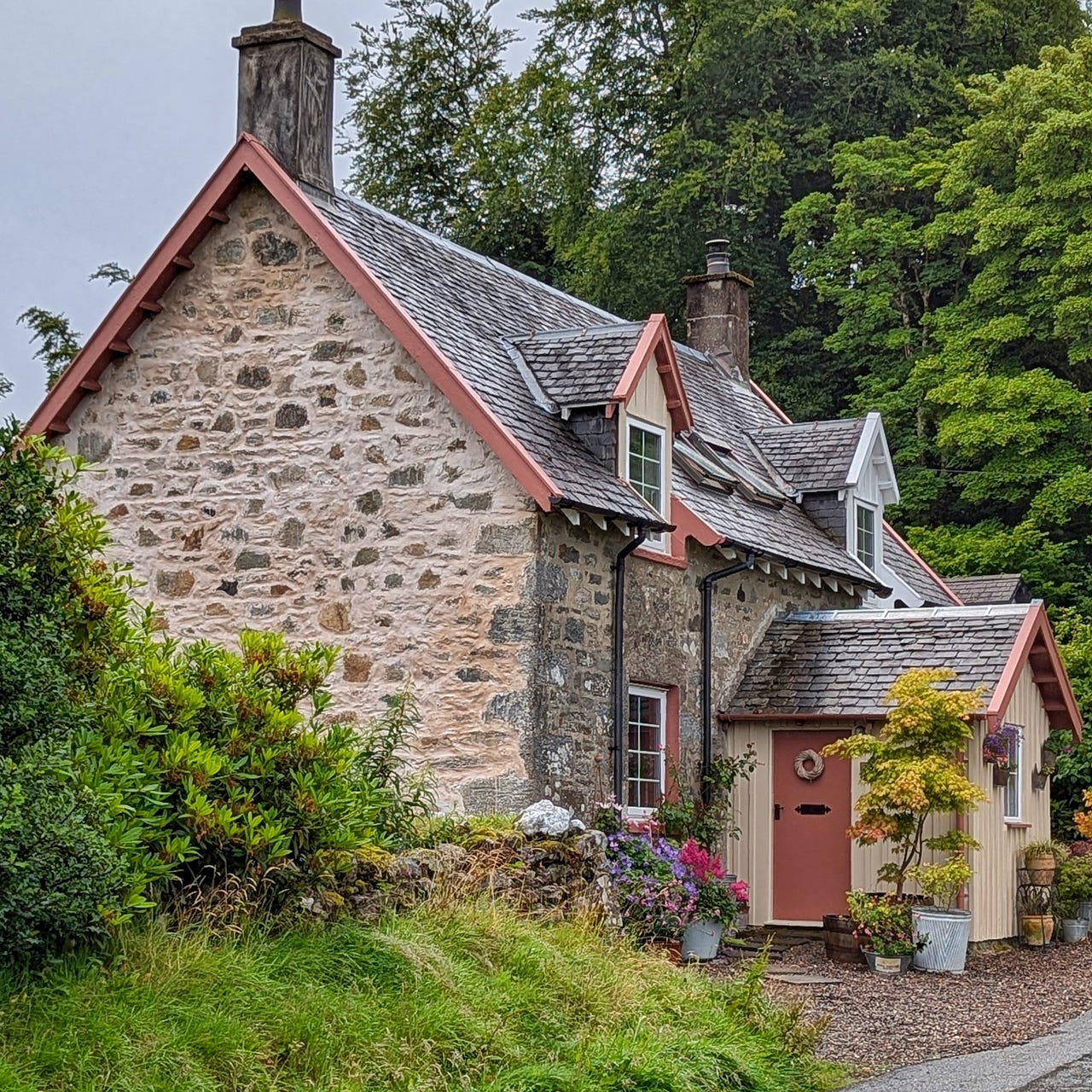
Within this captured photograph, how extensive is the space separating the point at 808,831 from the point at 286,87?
9527mm

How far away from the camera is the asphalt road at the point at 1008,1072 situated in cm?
943

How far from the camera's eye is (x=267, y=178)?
1598cm

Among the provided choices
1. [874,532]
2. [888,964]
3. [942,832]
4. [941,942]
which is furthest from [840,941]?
[874,532]

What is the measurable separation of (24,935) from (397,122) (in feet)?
117

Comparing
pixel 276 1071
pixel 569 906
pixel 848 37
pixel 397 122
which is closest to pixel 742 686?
pixel 569 906

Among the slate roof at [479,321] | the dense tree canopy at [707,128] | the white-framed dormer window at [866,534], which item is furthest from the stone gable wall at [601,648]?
the dense tree canopy at [707,128]

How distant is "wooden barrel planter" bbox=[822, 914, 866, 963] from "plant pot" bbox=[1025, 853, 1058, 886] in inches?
127

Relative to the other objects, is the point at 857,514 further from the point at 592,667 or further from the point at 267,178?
the point at 267,178

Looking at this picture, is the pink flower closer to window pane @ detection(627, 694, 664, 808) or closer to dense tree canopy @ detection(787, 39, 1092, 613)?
window pane @ detection(627, 694, 664, 808)

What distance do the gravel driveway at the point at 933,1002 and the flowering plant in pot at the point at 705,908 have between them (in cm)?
22

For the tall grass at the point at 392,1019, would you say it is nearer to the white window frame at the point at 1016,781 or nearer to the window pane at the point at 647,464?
the window pane at the point at 647,464

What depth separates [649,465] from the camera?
17250 millimetres

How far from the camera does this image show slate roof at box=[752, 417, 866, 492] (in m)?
22.2

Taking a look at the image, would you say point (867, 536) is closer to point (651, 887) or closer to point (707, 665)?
point (707, 665)
